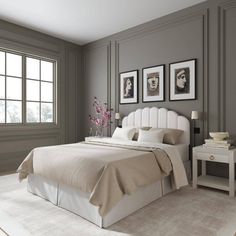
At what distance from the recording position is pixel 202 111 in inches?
141

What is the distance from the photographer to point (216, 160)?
9.82 feet

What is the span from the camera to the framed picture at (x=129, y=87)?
4.51 m

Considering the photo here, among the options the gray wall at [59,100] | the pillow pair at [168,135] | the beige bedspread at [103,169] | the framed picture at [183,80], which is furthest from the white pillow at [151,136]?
the gray wall at [59,100]

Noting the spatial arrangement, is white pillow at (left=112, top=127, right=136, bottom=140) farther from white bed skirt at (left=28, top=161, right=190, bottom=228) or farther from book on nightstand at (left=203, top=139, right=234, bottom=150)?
book on nightstand at (left=203, top=139, right=234, bottom=150)

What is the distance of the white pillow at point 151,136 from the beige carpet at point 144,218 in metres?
0.93

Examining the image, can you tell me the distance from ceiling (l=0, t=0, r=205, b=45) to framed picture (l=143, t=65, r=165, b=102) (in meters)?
1.01

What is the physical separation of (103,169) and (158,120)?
217 cm

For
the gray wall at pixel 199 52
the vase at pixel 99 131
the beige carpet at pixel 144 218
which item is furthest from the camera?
the vase at pixel 99 131

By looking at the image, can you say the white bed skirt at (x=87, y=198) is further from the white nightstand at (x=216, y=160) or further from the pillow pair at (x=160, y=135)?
the pillow pair at (x=160, y=135)

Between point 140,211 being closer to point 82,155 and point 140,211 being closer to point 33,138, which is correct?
point 82,155

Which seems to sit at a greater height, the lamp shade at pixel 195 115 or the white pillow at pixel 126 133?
the lamp shade at pixel 195 115

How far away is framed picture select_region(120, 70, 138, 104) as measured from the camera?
4508 millimetres

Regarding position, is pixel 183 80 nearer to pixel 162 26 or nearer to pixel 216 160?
pixel 162 26

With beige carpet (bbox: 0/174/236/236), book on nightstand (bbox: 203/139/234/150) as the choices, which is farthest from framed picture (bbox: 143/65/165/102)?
beige carpet (bbox: 0/174/236/236)
